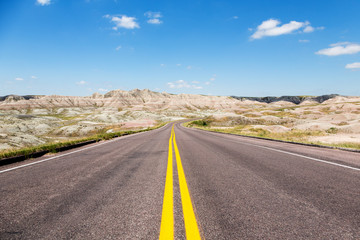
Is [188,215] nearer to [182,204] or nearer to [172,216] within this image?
[172,216]

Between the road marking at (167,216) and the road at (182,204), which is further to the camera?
the road at (182,204)

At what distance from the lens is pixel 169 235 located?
7.25 feet

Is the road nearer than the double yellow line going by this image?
No

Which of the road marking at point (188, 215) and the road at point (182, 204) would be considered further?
the road at point (182, 204)

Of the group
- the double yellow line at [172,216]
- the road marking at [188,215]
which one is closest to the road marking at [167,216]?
the double yellow line at [172,216]

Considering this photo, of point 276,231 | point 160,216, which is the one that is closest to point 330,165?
point 276,231

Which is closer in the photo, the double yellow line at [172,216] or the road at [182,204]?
the double yellow line at [172,216]

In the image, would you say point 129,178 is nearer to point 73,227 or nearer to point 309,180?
point 73,227

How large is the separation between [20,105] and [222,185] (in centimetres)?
22199

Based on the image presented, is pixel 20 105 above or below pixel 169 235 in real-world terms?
above

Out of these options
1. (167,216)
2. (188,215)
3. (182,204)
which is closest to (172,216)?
(167,216)

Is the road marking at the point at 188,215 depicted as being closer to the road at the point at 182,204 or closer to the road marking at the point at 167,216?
the road at the point at 182,204

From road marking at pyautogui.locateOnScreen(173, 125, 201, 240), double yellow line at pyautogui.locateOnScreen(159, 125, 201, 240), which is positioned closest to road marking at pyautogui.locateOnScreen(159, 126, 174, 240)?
double yellow line at pyautogui.locateOnScreen(159, 125, 201, 240)

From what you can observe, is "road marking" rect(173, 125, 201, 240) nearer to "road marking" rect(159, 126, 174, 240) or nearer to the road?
the road
